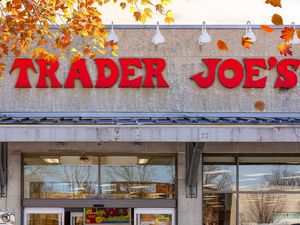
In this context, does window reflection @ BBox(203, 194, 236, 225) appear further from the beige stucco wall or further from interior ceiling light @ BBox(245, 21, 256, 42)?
interior ceiling light @ BBox(245, 21, 256, 42)

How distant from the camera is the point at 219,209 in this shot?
16516mm

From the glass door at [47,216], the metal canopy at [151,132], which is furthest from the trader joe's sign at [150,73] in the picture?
the glass door at [47,216]

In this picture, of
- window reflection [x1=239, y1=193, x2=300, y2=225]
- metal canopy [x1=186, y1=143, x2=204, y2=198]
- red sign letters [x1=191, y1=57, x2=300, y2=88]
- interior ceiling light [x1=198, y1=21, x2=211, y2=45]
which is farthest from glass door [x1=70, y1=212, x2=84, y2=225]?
interior ceiling light [x1=198, y1=21, x2=211, y2=45]

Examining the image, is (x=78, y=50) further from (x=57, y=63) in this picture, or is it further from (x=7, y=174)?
(x=7, y=174)

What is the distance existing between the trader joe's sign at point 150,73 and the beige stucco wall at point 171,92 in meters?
0.12

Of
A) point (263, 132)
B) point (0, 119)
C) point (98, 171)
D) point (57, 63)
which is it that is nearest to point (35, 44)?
point (57, 63)

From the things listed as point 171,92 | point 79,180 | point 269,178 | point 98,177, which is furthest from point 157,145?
point 269,178

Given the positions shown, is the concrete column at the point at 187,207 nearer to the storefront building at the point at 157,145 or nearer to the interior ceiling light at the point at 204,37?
the storefront building at the point at 157,145

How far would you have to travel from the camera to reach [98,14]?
14484 mm

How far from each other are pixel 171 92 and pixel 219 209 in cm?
274

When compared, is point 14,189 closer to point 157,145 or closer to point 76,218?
point 76,218

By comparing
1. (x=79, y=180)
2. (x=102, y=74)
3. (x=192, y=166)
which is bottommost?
(x=79, y=180)

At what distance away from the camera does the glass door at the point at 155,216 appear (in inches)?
647

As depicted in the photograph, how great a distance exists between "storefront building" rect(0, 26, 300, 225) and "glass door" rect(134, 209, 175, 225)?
21mm
